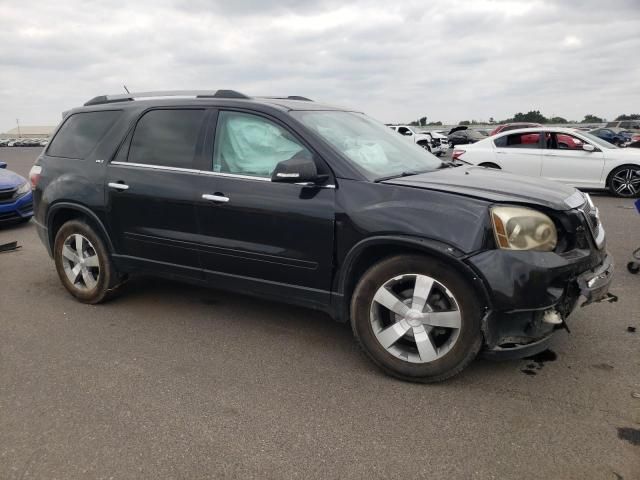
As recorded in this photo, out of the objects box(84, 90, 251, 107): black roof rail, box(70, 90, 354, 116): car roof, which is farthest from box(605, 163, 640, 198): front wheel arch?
→ box(84, 90, 251, 107): black roof rail

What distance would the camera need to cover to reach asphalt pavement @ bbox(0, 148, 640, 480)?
2.55 m

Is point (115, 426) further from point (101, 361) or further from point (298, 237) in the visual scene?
point (298, 237)

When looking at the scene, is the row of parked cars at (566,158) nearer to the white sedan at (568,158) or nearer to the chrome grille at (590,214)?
the white sedan at (568,158)

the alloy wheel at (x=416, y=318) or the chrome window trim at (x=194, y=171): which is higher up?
the chrome window trim at (x=194, y=171)

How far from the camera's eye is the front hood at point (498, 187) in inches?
125

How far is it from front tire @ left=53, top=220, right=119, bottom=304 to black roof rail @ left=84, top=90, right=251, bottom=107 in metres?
1.15

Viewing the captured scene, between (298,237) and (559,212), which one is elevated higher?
(559,212)

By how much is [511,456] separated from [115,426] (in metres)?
2.06

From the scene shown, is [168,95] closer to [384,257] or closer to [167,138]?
[167,138]

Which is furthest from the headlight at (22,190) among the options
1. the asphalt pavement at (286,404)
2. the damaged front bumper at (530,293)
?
the damaged front bumper at (530,293)

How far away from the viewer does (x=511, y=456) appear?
8.43 ft

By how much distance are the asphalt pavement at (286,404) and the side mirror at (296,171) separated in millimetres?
1252

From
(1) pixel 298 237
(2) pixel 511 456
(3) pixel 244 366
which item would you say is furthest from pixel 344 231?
(2) pixel 511 456

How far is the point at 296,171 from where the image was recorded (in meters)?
3.35
